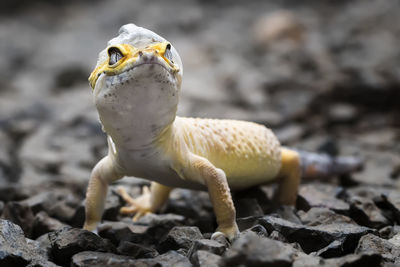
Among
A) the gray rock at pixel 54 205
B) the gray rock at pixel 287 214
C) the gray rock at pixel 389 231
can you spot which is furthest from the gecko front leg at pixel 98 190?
the gray rock at pixel 389 231

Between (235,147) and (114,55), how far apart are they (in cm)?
162

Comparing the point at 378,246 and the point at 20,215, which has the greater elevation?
the point at 378,246

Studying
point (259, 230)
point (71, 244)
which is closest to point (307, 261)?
point (259, 230)

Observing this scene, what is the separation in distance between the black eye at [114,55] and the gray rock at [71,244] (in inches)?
55.3

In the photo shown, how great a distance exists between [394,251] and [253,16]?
438 inches

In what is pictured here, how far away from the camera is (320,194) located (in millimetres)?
4703

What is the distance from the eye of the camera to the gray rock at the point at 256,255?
2.53 metres

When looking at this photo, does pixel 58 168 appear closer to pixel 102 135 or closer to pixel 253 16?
pixel 102 135

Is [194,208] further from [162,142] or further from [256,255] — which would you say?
[256,255]

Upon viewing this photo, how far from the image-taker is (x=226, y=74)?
393 inches

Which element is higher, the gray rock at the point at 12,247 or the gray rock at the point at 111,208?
the gray rock at the point at 12,247

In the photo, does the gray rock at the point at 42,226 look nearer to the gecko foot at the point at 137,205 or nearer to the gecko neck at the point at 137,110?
the gecko foot at the point at 137,205

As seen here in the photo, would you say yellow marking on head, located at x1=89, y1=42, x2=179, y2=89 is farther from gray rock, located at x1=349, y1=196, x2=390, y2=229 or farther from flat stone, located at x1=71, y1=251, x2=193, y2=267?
gray rock, located at x1=349, y1=196, x2=390, y2=229

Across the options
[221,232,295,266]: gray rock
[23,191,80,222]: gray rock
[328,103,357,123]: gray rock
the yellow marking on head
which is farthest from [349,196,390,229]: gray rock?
[328,103,357,123]: gray rock
